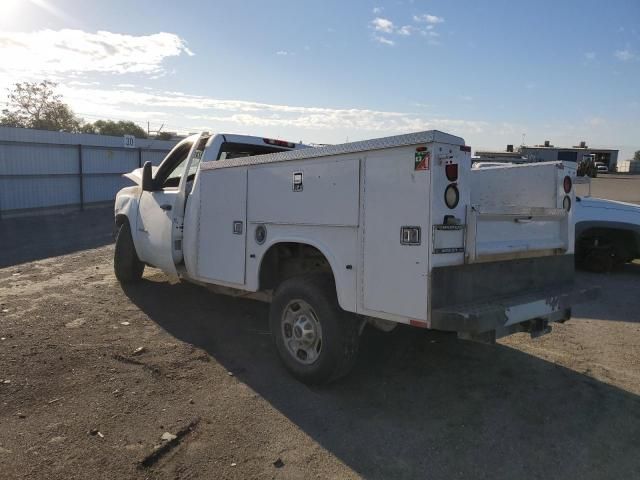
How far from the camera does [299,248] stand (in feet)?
15.1

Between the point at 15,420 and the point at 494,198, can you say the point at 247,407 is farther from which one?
the point at 494,198

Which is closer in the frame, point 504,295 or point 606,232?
point 504,295

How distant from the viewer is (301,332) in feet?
13.8

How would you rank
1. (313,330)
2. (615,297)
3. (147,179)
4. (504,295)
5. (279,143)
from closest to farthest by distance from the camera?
(504,295) < (313,330) < (147,179) < (279,143) < (615,297)

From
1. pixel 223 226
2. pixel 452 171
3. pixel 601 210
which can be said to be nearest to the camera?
pixel 452 171

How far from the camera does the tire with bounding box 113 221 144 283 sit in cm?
727

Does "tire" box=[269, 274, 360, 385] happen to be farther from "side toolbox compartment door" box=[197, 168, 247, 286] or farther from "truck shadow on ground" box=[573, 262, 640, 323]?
"truck shadow on ground" box=[573, 262, 640, 323]

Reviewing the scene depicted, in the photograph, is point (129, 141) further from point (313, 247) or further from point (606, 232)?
point (313, 247)

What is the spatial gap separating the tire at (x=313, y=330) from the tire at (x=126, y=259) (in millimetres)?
3701

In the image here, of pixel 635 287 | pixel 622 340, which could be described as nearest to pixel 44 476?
pixel 622 340

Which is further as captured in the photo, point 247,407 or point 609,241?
point 609,241

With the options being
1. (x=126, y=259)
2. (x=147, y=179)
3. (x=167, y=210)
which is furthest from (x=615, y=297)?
(x=126, y=259)

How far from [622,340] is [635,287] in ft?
9.78

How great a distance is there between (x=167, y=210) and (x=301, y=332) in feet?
8.73
